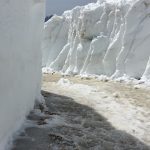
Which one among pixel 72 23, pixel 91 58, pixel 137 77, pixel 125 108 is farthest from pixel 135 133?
pixel 72 23

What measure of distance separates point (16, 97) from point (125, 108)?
4494 millimetres

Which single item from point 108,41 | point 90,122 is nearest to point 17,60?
point 90,122

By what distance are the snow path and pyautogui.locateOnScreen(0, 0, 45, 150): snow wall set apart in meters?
0.41

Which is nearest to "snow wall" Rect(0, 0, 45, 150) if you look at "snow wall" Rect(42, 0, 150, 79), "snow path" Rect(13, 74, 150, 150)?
"snow path" Rect(13, 74, 150, 150)

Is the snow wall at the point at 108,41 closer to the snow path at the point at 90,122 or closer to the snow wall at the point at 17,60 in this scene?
the snow path at the point at 90,122

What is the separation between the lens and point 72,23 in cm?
2564

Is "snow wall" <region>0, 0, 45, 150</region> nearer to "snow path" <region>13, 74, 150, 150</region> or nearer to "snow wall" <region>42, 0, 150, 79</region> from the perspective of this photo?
"snow path" <region>13, 74, 150, 150</region>

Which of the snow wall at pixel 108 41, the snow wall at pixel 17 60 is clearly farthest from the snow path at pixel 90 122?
the snow wall at pixel 108 41

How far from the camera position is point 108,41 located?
20375 mm

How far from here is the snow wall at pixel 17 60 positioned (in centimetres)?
652

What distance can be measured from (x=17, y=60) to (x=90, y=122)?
269 centimetres

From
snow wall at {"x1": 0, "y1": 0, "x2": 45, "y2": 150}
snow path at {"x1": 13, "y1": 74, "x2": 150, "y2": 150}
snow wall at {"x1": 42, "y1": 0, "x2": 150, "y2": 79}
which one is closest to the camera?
snow wall at {"x1": 0, "y1": 0, "x2": 45, "y2": 150}

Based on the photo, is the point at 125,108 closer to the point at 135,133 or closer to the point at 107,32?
the point at 135,133

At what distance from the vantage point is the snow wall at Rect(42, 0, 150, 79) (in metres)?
18.1
